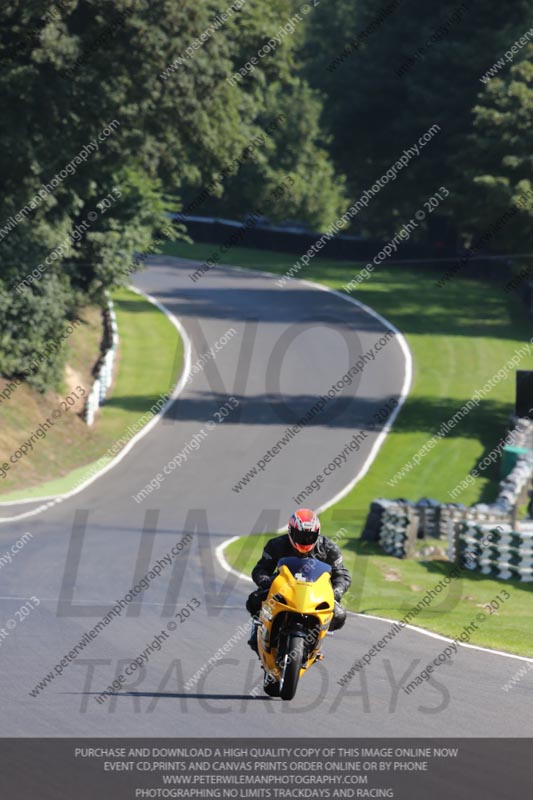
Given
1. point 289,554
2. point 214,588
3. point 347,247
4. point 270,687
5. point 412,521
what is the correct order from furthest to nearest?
1. point 347,247
2. point 412,521
3. point 214,588
4. point 289,554
5. point 270,687

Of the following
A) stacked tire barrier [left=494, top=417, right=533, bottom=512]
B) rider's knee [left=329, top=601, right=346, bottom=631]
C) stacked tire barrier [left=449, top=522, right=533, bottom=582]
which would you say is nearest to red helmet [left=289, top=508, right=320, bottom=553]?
rider's knee [left=329, top=601, right=346, bottom=631]

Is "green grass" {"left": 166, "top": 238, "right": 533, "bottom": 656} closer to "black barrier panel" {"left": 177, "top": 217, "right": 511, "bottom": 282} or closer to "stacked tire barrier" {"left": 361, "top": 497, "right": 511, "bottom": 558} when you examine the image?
"stacked tire barrier" {"left": 361, "top": 497, "right": 511, "bottom": 558}

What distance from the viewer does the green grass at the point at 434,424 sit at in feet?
66.4

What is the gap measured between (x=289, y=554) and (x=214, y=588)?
8735 millimetres

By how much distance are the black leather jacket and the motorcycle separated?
0.29 m

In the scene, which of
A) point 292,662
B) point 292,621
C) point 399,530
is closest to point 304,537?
point 292,621

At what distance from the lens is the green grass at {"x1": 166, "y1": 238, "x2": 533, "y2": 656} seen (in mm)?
20234

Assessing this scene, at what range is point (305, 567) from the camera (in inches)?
445

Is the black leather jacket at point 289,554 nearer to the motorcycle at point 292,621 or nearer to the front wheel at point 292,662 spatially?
the motorcycle at point 292,621

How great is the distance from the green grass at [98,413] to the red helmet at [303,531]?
67.7 feet
